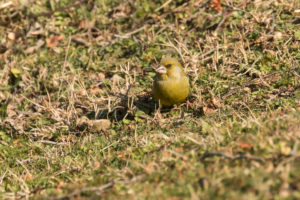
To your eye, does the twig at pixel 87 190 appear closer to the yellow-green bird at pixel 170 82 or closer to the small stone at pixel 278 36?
the yellow-green bird at pixel 170 82

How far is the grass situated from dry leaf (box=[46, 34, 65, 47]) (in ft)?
0.08

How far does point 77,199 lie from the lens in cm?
335

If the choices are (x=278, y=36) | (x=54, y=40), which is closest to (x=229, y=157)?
(x=278, y=36)

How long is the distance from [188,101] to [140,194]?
8.01 ft

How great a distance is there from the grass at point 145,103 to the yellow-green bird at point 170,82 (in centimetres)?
32

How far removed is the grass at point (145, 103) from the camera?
327 centimetres

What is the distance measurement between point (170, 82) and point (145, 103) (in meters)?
0.73

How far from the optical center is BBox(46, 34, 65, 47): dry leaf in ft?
24.5

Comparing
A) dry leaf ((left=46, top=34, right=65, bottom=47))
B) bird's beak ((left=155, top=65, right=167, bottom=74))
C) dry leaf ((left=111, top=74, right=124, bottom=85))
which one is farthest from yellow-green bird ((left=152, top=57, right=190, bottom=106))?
dry leaf ((left=46, top=34, right=65, bottom=47))

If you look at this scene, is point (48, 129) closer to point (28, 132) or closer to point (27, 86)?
point (28, 132)

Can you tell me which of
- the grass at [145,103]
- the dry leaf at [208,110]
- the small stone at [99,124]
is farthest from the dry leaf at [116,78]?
the dry leaf at [208,110]

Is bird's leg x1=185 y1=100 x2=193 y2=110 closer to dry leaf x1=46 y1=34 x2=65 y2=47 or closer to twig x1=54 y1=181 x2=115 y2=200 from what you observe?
twig x1=54 y1=181 x2=115 y2=200

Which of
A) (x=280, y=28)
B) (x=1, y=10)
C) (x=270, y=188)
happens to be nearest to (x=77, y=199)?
(x=270, y=188)

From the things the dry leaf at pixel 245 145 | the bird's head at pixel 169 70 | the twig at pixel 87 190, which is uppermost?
the bird's head at pixel 169 70
